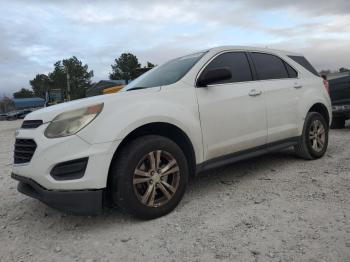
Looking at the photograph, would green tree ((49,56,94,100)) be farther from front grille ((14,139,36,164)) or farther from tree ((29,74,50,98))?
front grille ((14,139,36,164))

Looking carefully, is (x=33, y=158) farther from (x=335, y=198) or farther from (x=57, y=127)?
(x=335, y=198)

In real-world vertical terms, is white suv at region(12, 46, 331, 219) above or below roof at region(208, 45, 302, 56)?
below

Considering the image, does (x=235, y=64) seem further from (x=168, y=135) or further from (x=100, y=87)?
(x=100, y=87)

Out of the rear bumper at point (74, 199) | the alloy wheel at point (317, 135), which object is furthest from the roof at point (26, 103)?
the rear bumper at point (74, 199)

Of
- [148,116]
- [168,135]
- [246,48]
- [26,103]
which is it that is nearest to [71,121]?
[148,116]

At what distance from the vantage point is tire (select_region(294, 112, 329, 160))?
5.58 meters

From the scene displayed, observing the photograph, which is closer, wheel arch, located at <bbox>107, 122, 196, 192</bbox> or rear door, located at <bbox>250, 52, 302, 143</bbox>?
wheel arch, located at <bbox>107, 122, 196, 192</bbox>

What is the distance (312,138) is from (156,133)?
9.58 feet

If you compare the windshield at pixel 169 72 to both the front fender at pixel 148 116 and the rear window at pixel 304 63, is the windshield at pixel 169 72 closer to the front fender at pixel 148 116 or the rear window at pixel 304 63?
the front fender at pixel 148 116

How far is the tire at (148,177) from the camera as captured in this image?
345cm

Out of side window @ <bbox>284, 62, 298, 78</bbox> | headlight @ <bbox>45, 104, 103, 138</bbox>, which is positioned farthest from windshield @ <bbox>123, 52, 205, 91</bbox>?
side window @ <bbox>284, 62, 298, 78</bbox>

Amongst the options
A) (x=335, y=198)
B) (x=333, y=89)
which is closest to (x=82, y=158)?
(x=335, y=198)

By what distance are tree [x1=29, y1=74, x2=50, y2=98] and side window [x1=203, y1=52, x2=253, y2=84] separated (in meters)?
75.7

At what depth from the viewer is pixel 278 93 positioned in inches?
200
